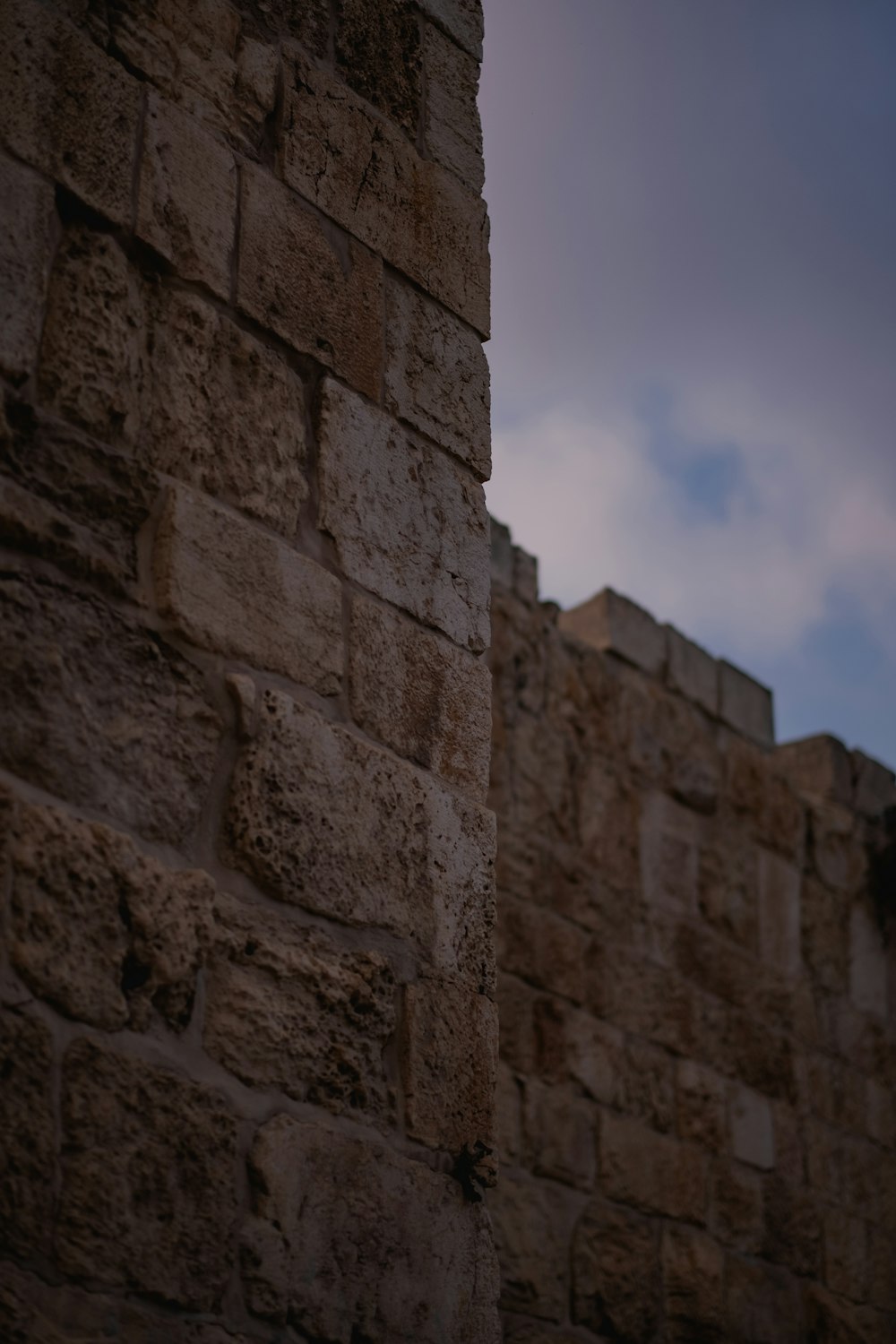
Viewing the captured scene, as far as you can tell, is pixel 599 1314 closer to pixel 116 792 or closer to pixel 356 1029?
pixel 356 1029

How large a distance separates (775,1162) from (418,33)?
14.4 ft

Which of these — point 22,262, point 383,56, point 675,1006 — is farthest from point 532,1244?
point 22,262

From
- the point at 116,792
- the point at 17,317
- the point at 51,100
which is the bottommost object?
the point at 116,792

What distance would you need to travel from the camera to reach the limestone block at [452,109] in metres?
2.89

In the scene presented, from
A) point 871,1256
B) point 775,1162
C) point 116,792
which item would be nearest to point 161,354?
point 116,792

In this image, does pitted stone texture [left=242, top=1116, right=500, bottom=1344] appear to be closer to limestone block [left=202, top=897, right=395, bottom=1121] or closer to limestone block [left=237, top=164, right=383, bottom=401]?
limestone block [left=202, top=897, right=395, bottom=1121]

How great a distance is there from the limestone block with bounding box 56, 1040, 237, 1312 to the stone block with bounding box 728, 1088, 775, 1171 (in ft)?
13.6

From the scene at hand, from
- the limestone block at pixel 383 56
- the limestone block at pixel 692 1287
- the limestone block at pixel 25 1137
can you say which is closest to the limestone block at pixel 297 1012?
the limestone block at pixel 25 1137

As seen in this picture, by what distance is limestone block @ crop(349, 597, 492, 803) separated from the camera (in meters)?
2.42

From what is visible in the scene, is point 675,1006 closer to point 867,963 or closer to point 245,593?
point 867,963

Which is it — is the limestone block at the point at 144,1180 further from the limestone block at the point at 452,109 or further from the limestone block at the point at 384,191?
the limestone block at the point at 452,109

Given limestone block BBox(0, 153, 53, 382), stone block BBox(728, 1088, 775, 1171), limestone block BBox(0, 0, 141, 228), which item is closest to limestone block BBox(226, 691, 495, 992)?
limestone block BBox(0, 153, 53, 382)

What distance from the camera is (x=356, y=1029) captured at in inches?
88.1

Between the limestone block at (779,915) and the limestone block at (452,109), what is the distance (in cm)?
398
